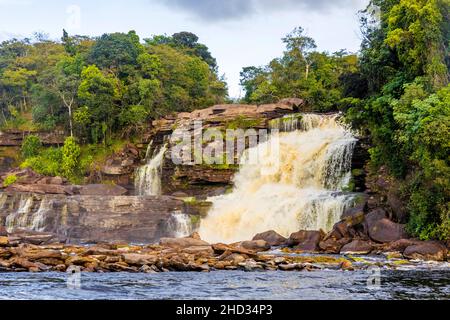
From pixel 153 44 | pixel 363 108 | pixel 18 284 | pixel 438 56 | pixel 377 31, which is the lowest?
pixel 18 284

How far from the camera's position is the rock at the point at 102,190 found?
37250 millimetres

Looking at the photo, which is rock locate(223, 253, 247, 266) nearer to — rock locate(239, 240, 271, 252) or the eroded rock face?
rock locate(239, 240, 271, 252)

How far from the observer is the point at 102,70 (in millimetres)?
47625

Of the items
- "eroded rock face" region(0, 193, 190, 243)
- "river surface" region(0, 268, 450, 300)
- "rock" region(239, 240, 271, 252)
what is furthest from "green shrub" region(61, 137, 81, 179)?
"river surface" region(0, 268, 450, 300)

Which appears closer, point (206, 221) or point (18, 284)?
point (18, 284)

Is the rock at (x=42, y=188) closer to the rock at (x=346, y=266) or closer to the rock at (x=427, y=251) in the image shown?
the rock at (x=346, y=266)

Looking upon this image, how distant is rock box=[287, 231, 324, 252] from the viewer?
25.5 meters

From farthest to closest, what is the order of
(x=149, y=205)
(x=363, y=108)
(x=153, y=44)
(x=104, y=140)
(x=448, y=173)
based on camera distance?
1. (x=153, y=44)
2. (x=104, y=140)
3. (x=149, y=205)
4. (x=363, y=108)
5. (x=448, y=173)

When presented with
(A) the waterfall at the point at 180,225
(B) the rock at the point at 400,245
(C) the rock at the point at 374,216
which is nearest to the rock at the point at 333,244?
(C) the rock at the point at 374,216

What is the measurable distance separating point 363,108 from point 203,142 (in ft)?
43.9

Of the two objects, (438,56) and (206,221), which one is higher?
(438,56)

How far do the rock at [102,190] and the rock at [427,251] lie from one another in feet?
67.2
